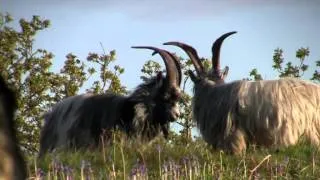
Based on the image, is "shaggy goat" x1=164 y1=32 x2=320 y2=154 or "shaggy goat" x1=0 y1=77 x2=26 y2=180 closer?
"shaggy goat" x1=0 y1=77 x2=26 y2=180

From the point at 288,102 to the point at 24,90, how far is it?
2083 cm

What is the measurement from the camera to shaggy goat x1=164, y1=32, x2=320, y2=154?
1039 cm

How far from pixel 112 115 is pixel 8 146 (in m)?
12.6

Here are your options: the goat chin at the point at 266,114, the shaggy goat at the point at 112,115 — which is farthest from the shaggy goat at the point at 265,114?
the shaggy goat at the point at 112,115

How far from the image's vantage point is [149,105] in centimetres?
1358

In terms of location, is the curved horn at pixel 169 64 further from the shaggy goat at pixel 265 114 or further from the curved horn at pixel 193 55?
the shaggy goat at pixel 265 114

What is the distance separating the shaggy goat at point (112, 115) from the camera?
12930mm

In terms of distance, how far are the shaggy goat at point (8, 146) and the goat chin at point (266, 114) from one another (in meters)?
9.73

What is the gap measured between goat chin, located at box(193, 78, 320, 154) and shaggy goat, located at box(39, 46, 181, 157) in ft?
7.33

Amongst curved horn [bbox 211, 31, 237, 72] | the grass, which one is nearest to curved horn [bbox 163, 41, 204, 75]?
curved horn [bbox 211, 31, 237, 72]

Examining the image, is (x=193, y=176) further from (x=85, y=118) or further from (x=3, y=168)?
(x=85, y=118)

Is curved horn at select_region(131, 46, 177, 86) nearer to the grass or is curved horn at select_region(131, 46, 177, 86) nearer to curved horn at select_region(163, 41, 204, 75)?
curved horn at select_region(163, 41, 204, 75)

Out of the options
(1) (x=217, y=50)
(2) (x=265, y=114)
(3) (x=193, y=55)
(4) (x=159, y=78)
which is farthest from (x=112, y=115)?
(2) (x=265, y=114)

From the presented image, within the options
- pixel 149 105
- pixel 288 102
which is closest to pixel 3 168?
pixel 288 102
